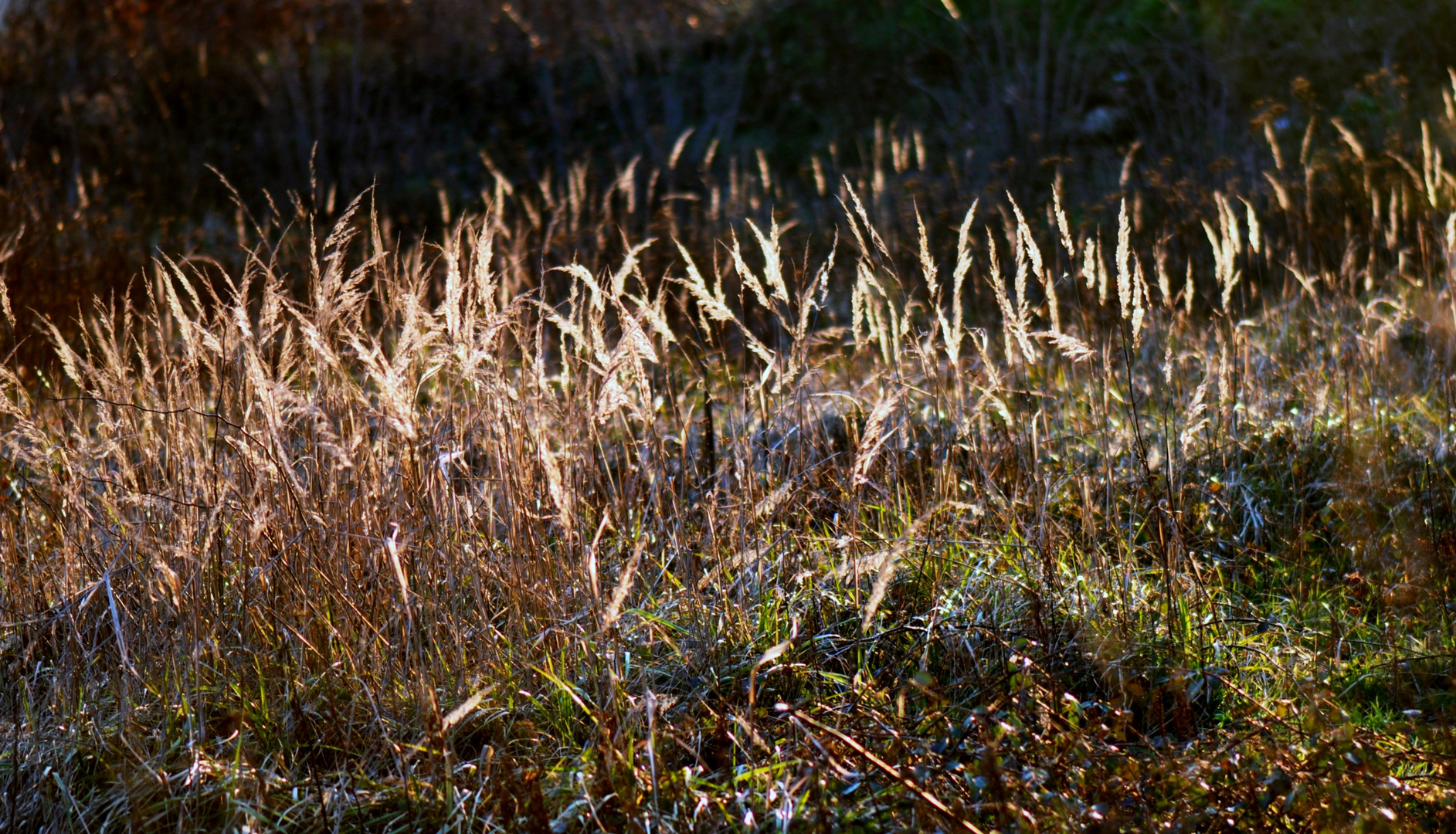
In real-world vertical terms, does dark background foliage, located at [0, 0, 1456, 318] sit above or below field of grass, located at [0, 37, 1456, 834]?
above

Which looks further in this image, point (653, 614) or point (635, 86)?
point (635, 86)

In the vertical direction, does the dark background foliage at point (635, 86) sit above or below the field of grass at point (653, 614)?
above

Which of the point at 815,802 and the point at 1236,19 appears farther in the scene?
the point at 1236,19

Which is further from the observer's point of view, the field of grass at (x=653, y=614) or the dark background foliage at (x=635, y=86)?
the dark background foliage at (x=635, y=86)

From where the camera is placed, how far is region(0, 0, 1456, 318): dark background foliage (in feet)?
25.2

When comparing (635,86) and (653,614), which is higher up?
(635,86)

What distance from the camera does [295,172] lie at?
27.8 ft

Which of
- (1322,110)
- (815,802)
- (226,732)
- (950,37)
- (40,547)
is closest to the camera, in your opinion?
(815,802)

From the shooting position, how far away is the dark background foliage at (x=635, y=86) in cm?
768

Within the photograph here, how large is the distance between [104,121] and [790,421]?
7439 mm

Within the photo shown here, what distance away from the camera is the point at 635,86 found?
30.3ft

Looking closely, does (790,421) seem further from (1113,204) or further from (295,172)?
(295,172)

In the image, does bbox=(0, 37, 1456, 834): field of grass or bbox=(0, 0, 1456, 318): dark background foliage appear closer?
bbox=(0, 37, 1456, 834): field of grass

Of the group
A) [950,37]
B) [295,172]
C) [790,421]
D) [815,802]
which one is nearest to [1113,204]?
[790,421]
